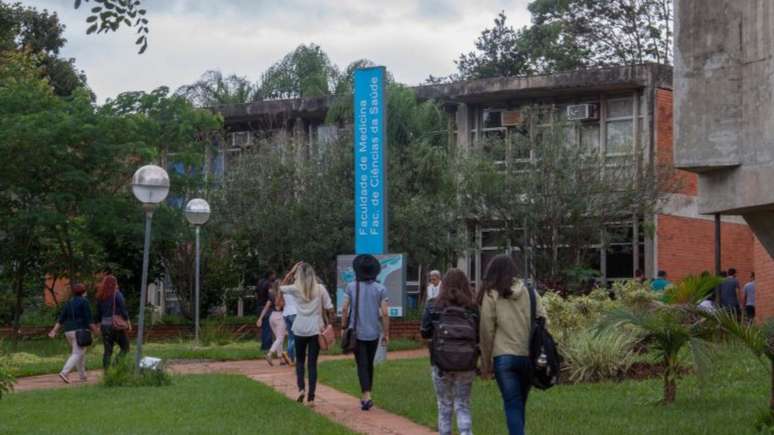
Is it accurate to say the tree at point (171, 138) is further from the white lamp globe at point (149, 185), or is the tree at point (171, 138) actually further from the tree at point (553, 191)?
the white lamp globe at point (149, 185)

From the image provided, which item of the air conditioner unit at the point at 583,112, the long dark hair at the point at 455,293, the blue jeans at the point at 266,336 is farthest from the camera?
the air conditioner unit at the point at 583,112

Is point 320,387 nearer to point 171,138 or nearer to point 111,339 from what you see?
point 111,339

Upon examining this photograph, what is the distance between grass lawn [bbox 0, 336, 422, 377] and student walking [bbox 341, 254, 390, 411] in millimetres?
9167

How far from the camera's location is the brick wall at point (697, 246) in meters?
36.2

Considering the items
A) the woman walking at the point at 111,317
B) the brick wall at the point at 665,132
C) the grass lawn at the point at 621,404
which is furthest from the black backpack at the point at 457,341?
the brick wall at the point at 665,132

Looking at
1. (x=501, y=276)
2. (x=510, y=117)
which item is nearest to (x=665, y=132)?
(x=510, y=117)

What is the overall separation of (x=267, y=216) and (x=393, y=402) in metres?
18.9

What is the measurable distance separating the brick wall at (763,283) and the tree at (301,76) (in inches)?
616

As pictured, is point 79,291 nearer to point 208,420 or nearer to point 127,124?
point 208,420

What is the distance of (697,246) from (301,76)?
13.8 meters

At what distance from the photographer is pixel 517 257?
35.6 meters

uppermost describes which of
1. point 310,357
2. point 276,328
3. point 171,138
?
point 171,138

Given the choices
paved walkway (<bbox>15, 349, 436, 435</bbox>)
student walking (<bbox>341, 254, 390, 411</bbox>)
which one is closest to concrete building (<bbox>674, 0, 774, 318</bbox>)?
student walking (<bbox>341, 254, 390, 411</bbox>)

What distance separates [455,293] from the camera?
11711 mm
